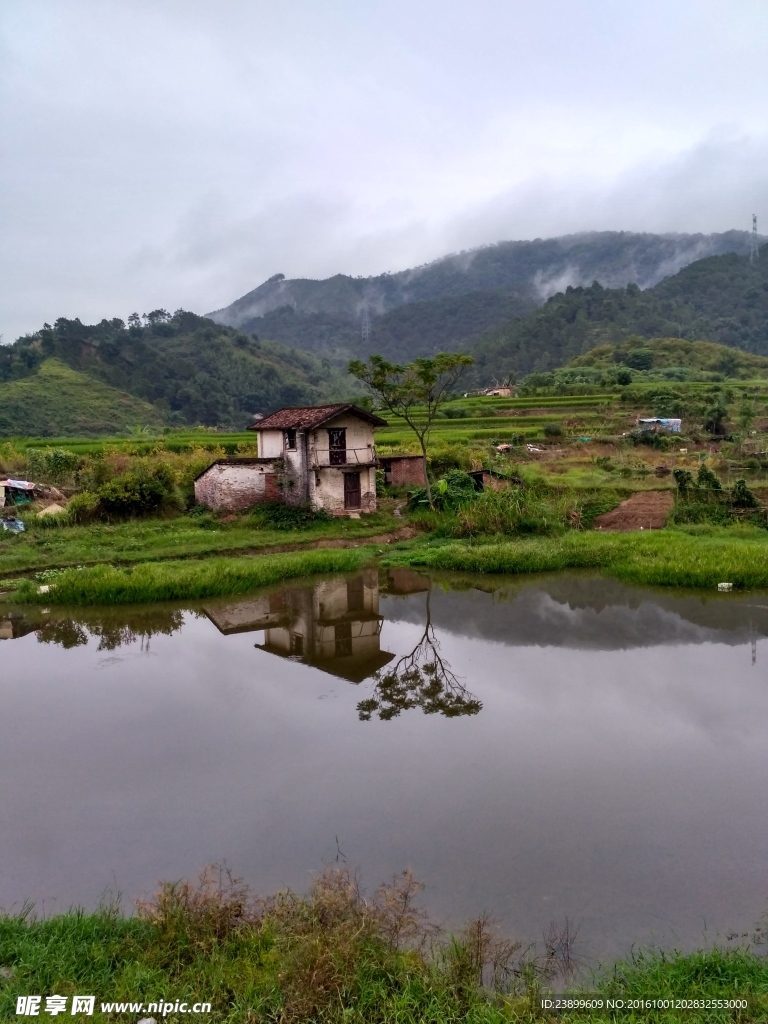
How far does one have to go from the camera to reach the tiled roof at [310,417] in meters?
22.3

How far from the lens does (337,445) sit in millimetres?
23000

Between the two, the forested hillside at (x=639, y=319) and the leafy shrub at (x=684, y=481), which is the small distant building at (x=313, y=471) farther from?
the forested hillside at (x=639, y=319)

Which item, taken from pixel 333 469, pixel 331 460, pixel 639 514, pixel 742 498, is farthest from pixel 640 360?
Result: pixel 333 469

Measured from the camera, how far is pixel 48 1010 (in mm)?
4164

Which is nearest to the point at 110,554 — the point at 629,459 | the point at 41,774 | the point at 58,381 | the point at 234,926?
the point at 41,774

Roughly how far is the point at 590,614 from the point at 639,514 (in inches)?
334

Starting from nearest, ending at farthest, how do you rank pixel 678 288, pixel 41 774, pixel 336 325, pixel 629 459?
pixel 41 774 → pixel 629 459 → pixel 678 288 → pixel 336 325

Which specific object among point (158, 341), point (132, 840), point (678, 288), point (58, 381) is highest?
point (678, 288)

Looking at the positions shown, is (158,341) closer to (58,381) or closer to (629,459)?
(58,381)

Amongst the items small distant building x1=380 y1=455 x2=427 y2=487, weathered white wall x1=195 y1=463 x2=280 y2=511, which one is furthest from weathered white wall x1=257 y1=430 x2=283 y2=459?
small distant building x1=380 y1=455 x2=427 y2=487

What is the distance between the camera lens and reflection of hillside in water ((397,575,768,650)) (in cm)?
1202

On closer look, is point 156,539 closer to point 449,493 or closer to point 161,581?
A: point 161,581

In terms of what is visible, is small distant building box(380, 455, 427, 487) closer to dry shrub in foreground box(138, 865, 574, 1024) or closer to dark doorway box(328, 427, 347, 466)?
dark doorway box(328, 427, 347, 466)

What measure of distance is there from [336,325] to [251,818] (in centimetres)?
16577
